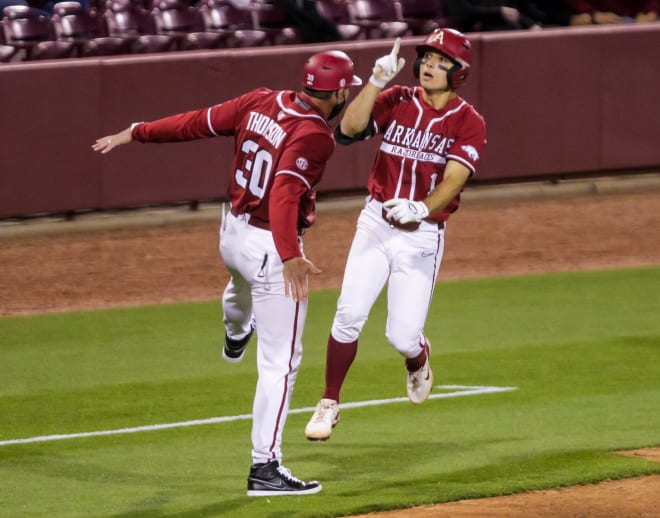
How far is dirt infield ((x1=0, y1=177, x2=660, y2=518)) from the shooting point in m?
12.5

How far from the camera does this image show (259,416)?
6.71 meters

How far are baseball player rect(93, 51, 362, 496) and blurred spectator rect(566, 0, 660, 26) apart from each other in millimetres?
10944

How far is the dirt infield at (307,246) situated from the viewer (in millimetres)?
12547

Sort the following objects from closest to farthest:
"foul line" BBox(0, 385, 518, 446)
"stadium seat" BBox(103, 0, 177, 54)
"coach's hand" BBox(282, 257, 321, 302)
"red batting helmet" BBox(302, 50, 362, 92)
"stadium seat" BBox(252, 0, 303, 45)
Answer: "coach's hand" BBox(282, 257, 321, 302) → "red batting helmet" BBox(302, 50, 362, 92) → "foul line" BBox(0, 385, 518, 446) → "stadium seat" BBox(103, 0, 177, 54) → "stadium seat" BBox(252, 0, 303, 45)

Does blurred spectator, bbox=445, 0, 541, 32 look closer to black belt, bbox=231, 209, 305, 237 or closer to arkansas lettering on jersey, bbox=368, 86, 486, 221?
arkansas lettering on jersey, bbox=368, 86, 486, 221

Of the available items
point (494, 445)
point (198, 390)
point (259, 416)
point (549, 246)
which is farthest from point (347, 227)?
point (259, 416)

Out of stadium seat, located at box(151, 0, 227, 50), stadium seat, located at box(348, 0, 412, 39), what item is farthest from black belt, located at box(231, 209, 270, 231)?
stadium seat, located at box(348, 0, 412, 39)

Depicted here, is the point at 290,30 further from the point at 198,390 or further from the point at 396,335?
the point at 396,335

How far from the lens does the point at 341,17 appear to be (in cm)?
1697

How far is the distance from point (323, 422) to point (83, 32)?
901 centimetres

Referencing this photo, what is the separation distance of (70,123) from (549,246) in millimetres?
4520

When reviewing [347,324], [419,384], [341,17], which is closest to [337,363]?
[347,324]

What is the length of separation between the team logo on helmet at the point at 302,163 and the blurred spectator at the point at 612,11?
1129 cm

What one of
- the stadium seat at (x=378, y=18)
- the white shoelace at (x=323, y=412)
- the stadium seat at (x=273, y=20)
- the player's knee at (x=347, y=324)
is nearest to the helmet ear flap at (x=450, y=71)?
the player's knee at (x=347, y=324)
